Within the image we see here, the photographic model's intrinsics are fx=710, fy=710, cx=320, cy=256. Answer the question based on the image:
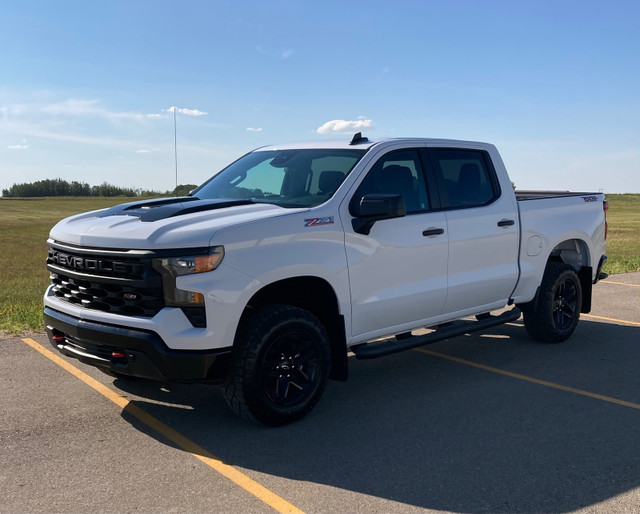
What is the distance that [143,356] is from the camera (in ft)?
15.3

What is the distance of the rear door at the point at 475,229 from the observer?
625 centimetres

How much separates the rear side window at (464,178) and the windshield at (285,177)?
950mm

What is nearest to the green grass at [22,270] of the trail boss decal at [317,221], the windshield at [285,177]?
the windshield at [285,177]

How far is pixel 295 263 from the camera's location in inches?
196

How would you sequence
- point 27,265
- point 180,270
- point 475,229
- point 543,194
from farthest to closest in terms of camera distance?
point 27,265
point 543,194
point 475,229
point 180,270

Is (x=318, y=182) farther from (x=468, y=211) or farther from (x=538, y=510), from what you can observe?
(x=538, y=510)

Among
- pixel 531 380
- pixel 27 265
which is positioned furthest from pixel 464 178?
pixel 27 265

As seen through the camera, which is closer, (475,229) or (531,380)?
(531,380)

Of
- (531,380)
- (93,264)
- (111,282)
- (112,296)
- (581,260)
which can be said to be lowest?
(531,380)

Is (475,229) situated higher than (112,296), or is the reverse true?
(475,229)

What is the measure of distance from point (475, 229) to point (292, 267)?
7.13ft

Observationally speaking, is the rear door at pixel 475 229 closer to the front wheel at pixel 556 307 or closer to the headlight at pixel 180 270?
the front wheel at pixel 556 307

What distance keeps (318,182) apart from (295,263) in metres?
1.02

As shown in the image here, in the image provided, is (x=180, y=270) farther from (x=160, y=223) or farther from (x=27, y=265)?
(x=27, y=265)
